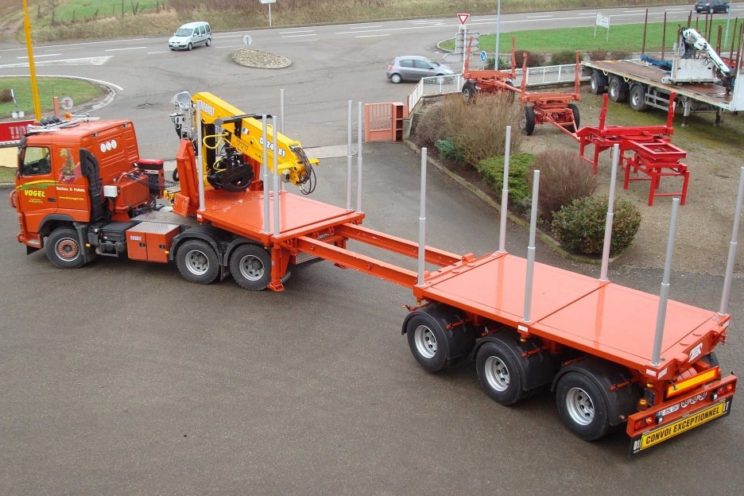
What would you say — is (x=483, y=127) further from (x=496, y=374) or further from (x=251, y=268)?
(x=496, y=374)

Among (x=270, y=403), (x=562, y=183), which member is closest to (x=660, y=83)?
(x=562, y=183)

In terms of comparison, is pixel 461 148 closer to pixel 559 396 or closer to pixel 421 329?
pixel 421 329

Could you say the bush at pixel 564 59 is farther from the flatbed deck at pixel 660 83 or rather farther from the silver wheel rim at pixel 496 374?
the silver wheel rim at pixel 496 374

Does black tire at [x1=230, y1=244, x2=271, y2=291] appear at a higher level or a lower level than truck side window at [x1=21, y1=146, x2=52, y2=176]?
lower

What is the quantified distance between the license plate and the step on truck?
0.06ft

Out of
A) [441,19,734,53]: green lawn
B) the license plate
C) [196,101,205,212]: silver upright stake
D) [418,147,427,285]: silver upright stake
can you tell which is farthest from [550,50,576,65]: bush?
the license plate

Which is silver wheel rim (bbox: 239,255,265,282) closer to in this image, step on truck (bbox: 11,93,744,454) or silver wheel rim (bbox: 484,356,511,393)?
step on truck (bbox: 11,93,744,454)

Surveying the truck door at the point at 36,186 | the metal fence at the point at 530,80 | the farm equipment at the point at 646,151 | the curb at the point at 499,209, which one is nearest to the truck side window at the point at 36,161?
the truck door at the point at 36,186

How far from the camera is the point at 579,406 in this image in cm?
944

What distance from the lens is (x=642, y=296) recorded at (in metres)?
10.3

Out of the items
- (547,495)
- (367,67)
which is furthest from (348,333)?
(367,67)

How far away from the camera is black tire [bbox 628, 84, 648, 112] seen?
26.5 m

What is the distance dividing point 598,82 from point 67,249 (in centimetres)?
2071

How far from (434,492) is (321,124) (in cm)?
2014
